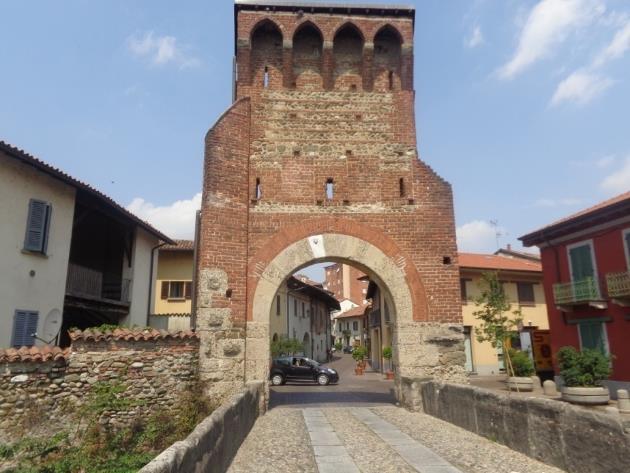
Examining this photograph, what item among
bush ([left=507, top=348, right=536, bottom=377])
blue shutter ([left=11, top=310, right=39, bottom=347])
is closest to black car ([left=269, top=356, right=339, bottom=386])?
bush ([left=507, top=348, right=536, bottom=377])

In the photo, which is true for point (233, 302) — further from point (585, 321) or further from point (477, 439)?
point (585, 321)

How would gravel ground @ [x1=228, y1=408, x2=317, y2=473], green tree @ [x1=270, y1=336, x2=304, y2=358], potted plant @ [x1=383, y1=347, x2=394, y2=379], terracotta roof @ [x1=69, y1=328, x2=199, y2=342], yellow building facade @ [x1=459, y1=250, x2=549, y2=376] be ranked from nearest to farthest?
1. gravel ground @ [x1=228, y1=408, x2=317, y2=473]
2. terracotta roof @ [x1=69, y1=328, x2=199, y2=342]
3. yellow building facade @ [x1=459, y1=250, x2=549, y2=376]
4. potted plant @ [x1=383, y1=347, x2=394, y2=379]
5. green tree @ [x1=270, y1=336, x2=304, y2=358]

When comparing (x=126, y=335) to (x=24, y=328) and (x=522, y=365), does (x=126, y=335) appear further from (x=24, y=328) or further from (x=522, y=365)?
(x=522, y=365)

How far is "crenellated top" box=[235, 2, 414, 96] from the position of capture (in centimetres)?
1143

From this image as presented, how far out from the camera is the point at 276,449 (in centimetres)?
654

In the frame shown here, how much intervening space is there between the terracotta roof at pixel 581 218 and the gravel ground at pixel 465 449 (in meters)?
11.1

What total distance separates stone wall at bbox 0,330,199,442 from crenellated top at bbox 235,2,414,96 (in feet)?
21.2

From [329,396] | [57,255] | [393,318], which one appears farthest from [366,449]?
[57,255]

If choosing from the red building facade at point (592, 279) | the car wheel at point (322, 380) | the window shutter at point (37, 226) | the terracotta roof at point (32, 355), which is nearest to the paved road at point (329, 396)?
the car wheel at point (322, 380)

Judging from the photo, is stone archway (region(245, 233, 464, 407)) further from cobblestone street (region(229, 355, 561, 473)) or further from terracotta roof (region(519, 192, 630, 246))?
terracotta roof (region(519, 192, 630, 246))

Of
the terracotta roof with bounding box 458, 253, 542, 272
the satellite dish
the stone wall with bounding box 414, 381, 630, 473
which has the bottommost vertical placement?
the stone wall with bounding box 414, 381, 630, 473

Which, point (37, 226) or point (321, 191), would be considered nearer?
point (321, 191)

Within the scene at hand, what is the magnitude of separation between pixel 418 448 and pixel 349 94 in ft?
27.9

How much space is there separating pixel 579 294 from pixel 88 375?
15.9 metres
